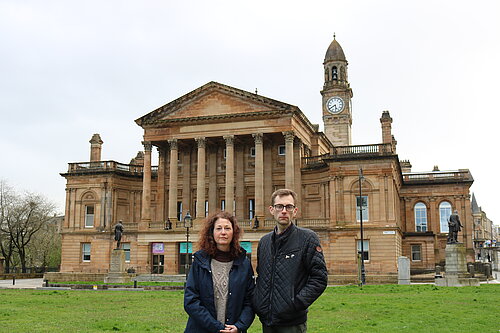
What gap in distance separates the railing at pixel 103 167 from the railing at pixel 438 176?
2994 cm

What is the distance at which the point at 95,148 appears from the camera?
6531cm

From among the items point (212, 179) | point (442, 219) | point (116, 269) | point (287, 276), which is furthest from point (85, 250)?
point (287, 276)

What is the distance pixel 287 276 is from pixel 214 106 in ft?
159

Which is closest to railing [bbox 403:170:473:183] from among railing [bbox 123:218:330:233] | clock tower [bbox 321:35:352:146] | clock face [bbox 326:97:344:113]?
clock tower [bbox 321:35:352:146]

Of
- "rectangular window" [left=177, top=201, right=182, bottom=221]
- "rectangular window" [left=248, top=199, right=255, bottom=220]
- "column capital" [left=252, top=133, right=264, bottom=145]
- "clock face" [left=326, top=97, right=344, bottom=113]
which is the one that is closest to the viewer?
"column capital" [left=252, top=133, right=264, bottom=145]

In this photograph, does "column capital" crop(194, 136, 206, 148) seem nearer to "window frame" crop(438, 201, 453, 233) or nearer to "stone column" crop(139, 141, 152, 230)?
"stone column" crop(139, 141, 152, 230)

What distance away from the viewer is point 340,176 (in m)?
51.6

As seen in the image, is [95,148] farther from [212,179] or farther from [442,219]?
[442,219]

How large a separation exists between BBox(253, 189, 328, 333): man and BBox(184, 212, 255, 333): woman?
0.20m

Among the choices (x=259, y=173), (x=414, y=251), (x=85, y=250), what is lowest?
(x=414, y=251)

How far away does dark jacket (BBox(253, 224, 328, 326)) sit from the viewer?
6.62 metres

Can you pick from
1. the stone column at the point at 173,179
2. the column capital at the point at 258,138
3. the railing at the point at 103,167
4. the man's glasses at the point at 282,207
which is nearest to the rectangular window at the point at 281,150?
the column capital at the point at 258,138

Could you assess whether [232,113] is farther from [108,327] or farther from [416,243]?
[108,327]

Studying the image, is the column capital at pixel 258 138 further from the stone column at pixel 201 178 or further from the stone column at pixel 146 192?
the stone column at pixel 146 192
